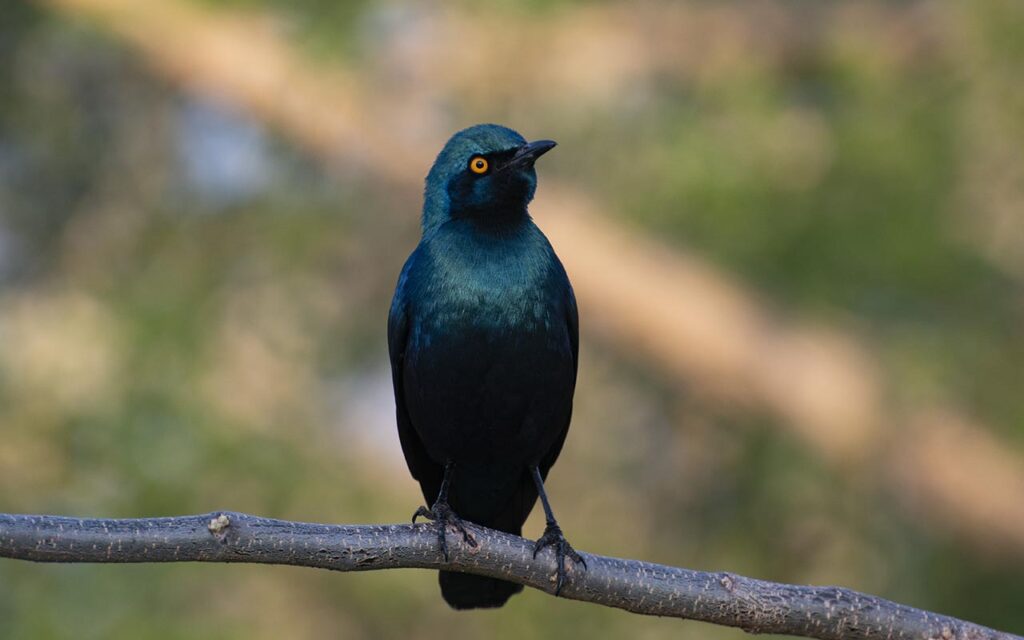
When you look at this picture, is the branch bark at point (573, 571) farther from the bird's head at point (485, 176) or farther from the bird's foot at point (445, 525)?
the bird's head at point (485, 176)

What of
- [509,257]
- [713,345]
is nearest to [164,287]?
[713,345]

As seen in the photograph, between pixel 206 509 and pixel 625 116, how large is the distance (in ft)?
15.3

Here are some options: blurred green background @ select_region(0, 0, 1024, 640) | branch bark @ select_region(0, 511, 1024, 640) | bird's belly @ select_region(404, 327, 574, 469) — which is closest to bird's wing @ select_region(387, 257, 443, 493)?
bird's belly @ select_region(404, 327, 574, 469)

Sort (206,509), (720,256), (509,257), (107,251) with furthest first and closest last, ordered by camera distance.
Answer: (107,251)
(720,256)
(206,509)
(509,257)

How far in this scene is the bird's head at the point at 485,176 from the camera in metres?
5.33

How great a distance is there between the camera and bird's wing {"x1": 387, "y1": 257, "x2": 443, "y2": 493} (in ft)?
17.4

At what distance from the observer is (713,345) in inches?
411

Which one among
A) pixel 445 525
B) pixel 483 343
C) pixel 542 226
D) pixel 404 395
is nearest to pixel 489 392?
pixel 483 343

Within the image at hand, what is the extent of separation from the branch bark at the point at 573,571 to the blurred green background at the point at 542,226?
202 inches

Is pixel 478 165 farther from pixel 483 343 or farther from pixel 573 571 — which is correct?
pixel 573 571

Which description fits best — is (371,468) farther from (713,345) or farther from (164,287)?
(713,345)

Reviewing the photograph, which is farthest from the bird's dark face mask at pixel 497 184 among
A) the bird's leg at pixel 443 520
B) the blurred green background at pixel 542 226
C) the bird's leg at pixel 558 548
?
the blurred green background at pixel 542 226

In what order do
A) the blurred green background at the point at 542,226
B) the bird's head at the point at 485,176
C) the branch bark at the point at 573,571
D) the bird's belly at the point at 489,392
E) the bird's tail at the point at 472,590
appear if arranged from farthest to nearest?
the blurred green background at the point at 542,226
the bird's head at the point at 485,176
the bird's tail at the point at 472,590
the bird's belly at the point at 489,392
the branch bark at the point at 573,571

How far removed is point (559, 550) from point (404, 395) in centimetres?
118
